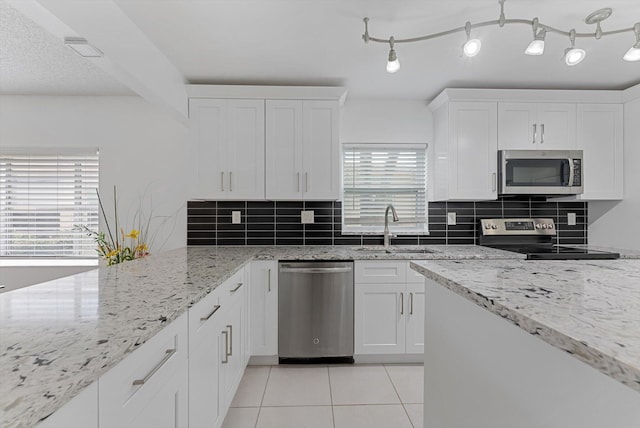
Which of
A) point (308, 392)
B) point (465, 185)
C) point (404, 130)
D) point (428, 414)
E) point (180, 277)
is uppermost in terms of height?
point (404, 130)

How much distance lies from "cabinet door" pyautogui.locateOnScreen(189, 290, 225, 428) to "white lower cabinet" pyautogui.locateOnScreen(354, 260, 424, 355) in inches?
51.2

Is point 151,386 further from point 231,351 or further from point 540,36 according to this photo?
point 540,36

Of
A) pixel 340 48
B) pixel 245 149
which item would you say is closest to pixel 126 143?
pixel 245 149

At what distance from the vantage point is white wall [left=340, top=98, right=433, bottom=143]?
3.33 m

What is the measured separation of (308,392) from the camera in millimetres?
2301

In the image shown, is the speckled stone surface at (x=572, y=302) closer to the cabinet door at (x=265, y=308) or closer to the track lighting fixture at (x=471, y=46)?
the track lighting fixture at (x=471, y=46)

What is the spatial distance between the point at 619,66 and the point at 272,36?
262 centimetres

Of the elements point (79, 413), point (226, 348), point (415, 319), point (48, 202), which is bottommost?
point (415, 319)

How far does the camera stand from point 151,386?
96cm

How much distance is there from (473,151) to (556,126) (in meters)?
0.77

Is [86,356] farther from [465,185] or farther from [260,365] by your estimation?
[465,185]

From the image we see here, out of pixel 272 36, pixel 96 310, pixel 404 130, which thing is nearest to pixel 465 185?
pixel 404 130

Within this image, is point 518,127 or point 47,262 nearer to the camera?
point 518,127

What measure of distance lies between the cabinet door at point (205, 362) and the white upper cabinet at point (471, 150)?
2.24 meters
